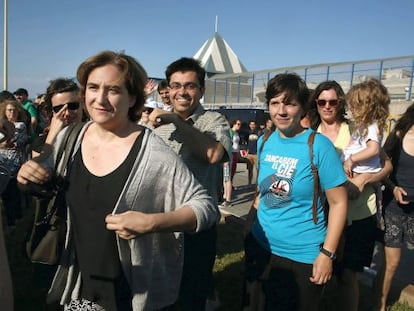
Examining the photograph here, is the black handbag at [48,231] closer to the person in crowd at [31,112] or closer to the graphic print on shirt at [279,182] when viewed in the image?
the graphic print on shirt at [279,182]

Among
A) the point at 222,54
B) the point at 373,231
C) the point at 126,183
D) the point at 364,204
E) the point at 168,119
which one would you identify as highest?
Result: the point at 222,54

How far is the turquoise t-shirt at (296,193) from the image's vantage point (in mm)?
2145

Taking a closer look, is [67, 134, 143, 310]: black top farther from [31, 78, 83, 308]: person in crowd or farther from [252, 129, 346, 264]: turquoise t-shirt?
[252, 129, 346, 264]: turquoise t-shirt

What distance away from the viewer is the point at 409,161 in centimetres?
311

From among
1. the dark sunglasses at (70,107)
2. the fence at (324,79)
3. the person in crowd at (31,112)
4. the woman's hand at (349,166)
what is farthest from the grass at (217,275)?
the fence at (324,79)

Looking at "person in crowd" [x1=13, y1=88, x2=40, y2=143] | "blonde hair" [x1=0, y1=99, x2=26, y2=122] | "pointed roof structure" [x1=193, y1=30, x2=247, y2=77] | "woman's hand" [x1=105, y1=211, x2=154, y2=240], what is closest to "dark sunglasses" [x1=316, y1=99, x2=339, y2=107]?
"woman's hand" [x1=105, y1=211, x2=154, y2=240]

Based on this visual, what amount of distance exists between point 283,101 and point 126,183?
124 centimetres

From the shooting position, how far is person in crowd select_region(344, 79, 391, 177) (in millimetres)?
2695

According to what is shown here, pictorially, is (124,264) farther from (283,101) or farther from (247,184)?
(247,184)

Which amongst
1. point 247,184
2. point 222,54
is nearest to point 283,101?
point 247,184

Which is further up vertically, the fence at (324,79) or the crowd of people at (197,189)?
the fence at (324,79)

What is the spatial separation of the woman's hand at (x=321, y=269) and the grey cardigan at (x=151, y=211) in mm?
863

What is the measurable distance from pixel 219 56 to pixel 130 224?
151 feet

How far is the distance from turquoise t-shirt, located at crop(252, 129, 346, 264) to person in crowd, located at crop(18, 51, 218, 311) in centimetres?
76
